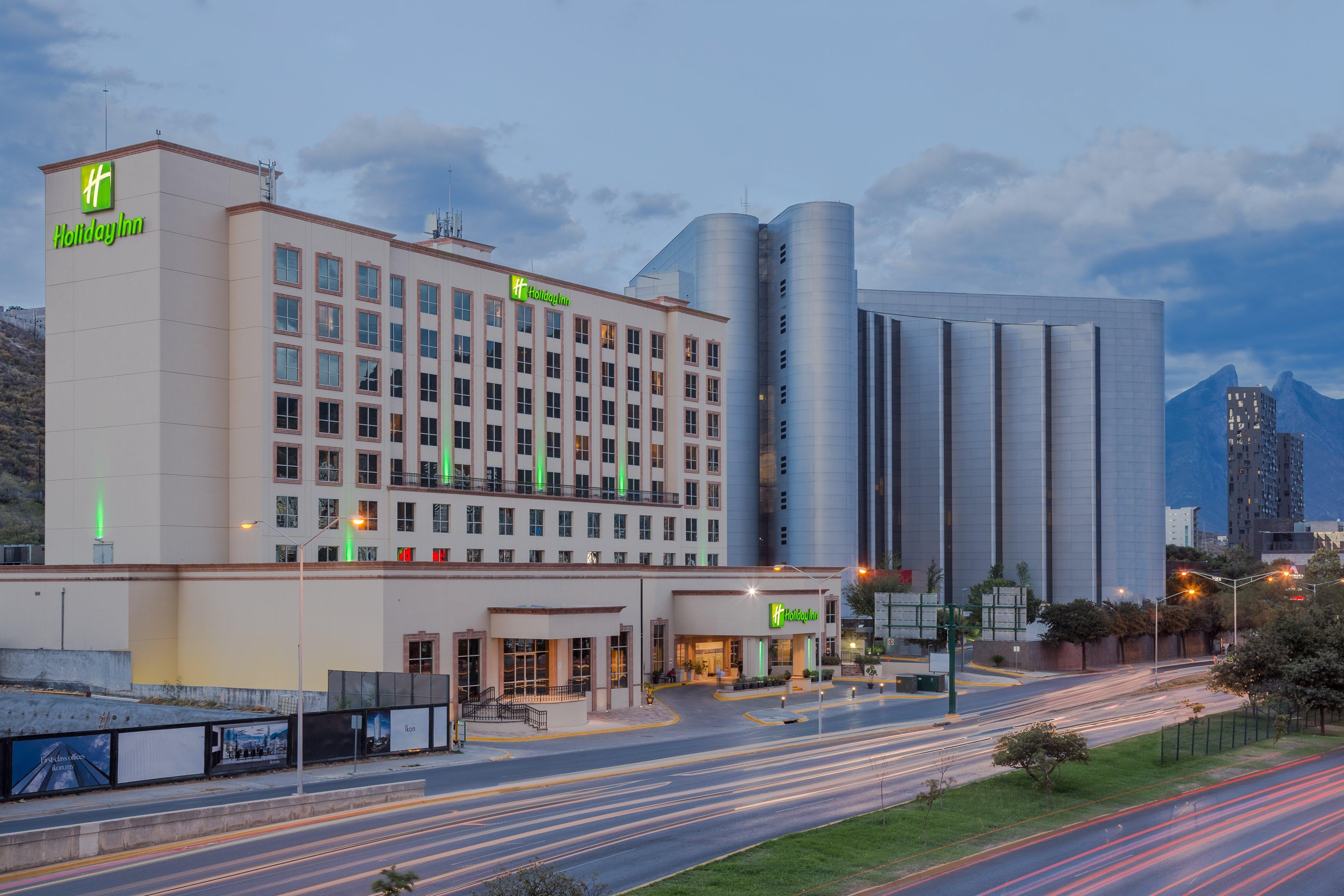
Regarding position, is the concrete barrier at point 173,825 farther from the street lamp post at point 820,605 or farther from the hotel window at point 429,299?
the hotel window at point 429,299

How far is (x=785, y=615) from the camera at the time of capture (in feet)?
292

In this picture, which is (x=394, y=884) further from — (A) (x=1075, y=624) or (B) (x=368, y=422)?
(A) (x=1075, y=624)

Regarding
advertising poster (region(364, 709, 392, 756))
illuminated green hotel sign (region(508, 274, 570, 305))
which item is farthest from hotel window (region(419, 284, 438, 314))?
advertising poster (region(364, 709, 392, 756))

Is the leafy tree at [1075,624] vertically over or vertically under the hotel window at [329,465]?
under

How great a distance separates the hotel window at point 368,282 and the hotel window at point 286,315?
5.07 metres

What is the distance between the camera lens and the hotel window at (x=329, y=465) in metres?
78.7

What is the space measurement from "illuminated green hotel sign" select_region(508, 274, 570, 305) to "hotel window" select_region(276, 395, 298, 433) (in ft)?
70.8

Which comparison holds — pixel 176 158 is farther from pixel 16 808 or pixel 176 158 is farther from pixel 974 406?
pixel 974 406

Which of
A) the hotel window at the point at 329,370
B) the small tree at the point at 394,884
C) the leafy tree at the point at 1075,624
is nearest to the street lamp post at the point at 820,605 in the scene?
the leafy tree at the point at 1075,624

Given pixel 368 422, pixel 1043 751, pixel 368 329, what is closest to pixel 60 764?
pixel 1043 751

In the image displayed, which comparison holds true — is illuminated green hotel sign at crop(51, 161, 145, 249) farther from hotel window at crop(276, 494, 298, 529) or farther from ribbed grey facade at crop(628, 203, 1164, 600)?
ribbed grey facade at crop(628, 203, 1164, 600)

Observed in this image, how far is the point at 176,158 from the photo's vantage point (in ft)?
245

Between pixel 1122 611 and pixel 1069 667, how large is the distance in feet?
46.3

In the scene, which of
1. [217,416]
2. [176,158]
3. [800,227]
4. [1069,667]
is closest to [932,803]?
[217,416]
